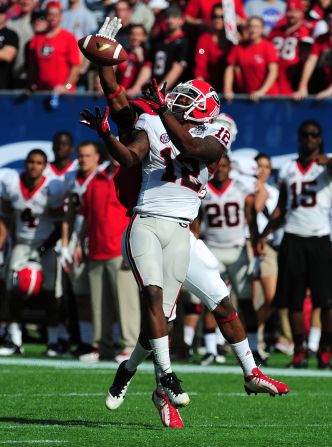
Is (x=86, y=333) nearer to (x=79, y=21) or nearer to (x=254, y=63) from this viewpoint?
(x=254, y=63)

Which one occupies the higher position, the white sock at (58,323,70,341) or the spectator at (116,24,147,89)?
the spectator at (116,24,147,89)

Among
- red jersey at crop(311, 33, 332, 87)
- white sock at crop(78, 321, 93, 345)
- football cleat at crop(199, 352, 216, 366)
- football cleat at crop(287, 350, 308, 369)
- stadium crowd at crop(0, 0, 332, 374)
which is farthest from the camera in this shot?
red jersey at crop(311, 33, 332, 87)

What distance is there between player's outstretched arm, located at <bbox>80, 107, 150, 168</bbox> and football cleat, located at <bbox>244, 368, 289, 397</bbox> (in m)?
1.42

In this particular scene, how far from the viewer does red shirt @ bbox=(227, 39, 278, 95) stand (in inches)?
531

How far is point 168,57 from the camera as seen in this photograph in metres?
13.7

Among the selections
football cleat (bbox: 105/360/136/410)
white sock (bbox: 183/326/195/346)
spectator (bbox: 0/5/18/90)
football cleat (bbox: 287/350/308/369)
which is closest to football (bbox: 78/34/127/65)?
football cleat (bbox: 105/360/136/410)

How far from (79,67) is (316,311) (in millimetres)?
3865

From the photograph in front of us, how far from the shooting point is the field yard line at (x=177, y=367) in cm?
1043

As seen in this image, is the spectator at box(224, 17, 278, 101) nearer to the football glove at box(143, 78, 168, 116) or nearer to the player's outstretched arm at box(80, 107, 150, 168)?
the player's outstretched arm at box(80, 107, 150, 168)

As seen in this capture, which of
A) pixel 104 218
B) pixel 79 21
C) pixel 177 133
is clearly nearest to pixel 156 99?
pixel 177 133

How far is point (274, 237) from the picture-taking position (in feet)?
42.9

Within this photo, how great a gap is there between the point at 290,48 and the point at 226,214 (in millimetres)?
2892

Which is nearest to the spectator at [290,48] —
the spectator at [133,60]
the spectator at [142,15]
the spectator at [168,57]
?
the spectator at [168,57]

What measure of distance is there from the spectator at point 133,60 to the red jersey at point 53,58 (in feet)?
1.73
